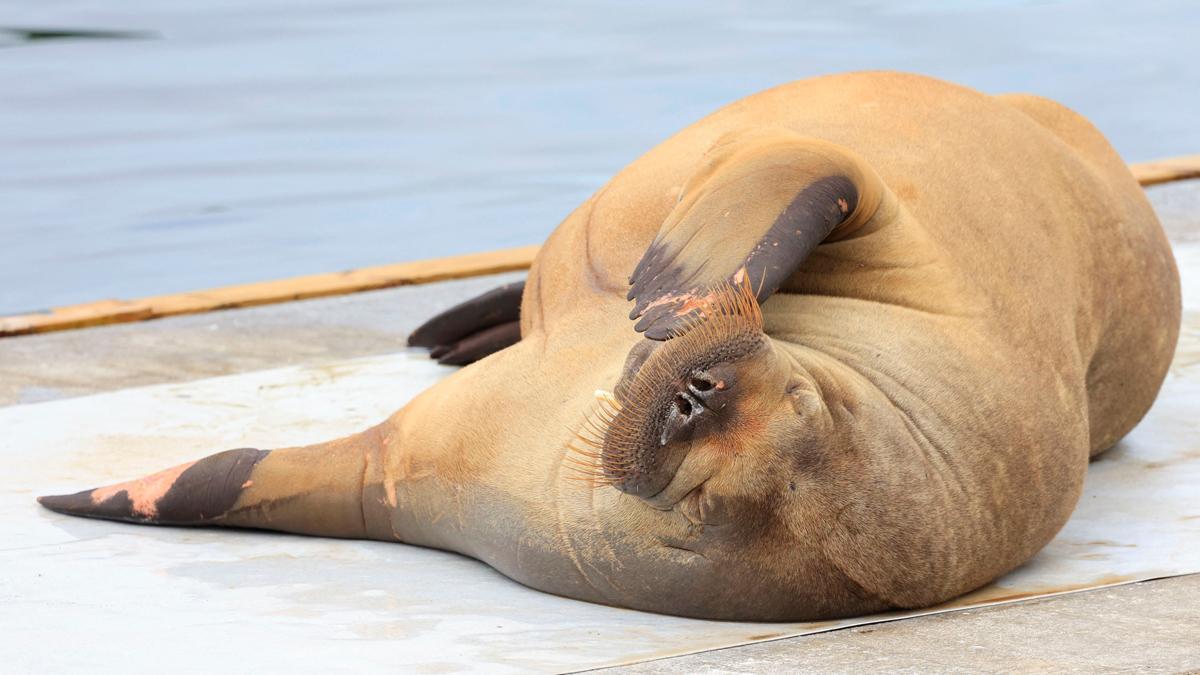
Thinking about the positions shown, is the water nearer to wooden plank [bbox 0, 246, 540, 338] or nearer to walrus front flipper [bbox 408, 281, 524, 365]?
wooden plank [bbox 0, 246, 540, 338]

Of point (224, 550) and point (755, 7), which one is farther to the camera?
point (755, 7)

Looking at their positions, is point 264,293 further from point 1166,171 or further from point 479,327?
point 1166,171

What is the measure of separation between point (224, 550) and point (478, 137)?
25.3 feet

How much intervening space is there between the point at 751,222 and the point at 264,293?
3.53 meters

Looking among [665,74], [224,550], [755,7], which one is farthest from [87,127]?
[224,550]

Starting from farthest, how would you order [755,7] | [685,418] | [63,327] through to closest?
[755,7]
[63,327]
[685,418]

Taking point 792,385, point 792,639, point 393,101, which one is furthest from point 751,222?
point 393,101

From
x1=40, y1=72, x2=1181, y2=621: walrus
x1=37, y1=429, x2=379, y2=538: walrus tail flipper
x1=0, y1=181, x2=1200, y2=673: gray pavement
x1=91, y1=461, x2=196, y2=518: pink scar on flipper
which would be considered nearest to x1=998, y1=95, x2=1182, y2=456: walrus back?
x1=40, y1=72, x2=1181, y2=621: walrus

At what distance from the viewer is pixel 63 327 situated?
602 centimetres

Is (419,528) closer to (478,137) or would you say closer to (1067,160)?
(1067,160)

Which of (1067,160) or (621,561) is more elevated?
(1067,160)

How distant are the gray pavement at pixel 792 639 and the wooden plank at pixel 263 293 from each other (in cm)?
5

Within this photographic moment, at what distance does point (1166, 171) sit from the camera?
7910 mm

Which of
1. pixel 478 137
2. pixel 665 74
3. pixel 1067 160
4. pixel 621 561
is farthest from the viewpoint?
pixel 665 74
